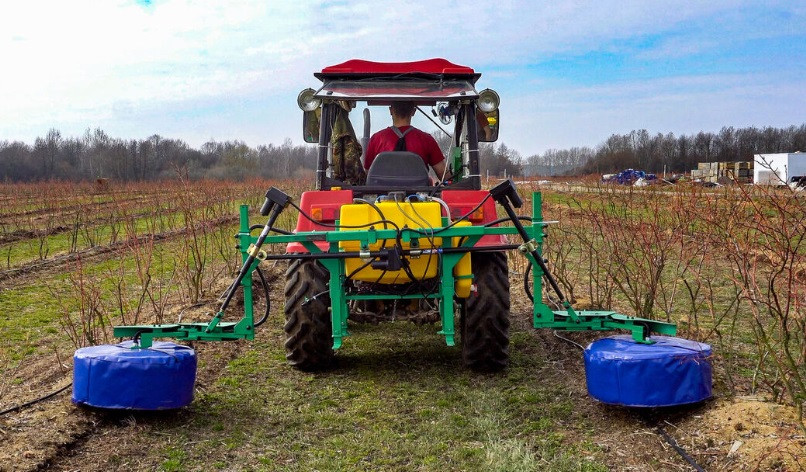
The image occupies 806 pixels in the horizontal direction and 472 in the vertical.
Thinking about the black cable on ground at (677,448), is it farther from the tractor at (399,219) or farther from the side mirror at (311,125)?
the side mirror at (311,125)

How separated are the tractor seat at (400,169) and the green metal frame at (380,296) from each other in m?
0.91

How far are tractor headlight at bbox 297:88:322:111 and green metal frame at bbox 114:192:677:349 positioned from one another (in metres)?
1.32

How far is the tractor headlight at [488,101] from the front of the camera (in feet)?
22.0

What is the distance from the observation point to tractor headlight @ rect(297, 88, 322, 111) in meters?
6.68

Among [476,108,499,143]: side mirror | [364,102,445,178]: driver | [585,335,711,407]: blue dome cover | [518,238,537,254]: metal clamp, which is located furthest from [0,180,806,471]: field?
[364,102,445,178]: driver

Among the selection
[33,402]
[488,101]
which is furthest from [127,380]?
[488,101]

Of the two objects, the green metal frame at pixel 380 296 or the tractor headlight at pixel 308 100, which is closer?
the green metal frame at pixel 380 296

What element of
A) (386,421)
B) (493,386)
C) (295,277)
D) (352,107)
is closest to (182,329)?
(295,277)

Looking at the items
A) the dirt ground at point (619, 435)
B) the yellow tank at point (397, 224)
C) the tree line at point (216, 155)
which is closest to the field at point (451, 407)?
the dirt ground at point (619, 435)

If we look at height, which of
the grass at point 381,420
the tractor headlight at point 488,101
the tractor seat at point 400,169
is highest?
the tractor headlight at point 488,101

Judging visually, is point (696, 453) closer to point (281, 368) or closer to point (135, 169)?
point (281, 368)

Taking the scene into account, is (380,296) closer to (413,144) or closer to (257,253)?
(257,253)

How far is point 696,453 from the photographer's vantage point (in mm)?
4148

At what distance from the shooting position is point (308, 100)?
670cm
